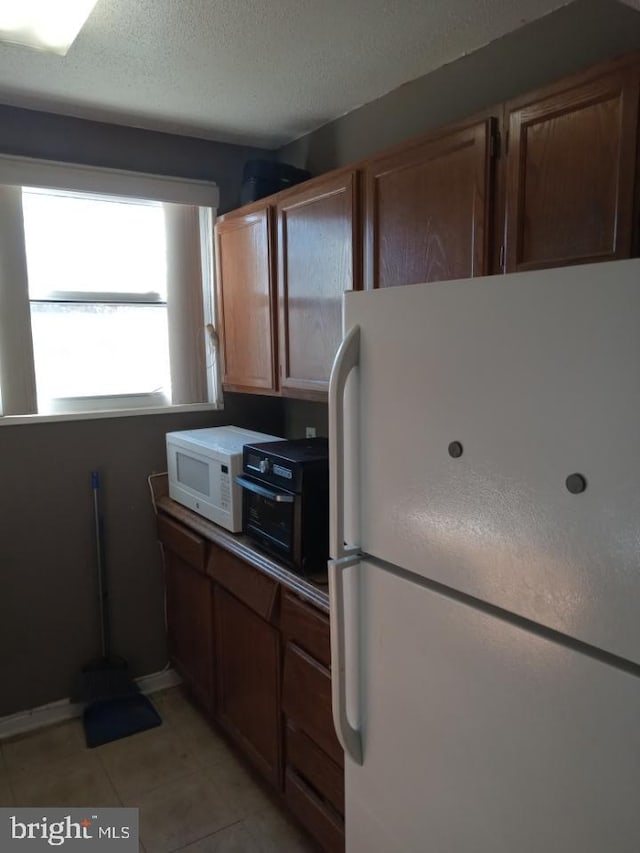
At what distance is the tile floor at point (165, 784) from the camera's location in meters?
2.04

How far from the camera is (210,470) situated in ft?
7.83

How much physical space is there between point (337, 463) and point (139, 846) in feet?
5.22

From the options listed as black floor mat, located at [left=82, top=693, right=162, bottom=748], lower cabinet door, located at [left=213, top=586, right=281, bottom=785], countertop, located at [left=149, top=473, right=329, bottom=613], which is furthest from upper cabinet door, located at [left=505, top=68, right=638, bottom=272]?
black floor mat, located at [left=82, top=693, right=162, bottom=748]

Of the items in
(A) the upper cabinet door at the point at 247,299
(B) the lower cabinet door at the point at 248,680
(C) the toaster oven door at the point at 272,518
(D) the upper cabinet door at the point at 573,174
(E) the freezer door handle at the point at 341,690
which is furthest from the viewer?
(A) the upper cabinet door at the point at 247,299

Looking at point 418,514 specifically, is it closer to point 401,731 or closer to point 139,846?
point 401,731

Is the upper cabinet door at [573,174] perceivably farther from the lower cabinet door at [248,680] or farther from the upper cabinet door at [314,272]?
the lower cabinet door at [248,680]

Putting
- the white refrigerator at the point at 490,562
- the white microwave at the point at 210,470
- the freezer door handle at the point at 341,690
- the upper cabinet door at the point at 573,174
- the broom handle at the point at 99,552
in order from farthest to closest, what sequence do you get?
the broom handle at the point at 99,552 < the white microwave at the point at 210,470 < the freezer door handle at the point at 341,690 < the upper cabinet door at the point at 573,174 < the white refrigerator at the point at 490,562

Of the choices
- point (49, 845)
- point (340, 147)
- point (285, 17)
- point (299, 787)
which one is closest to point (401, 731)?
point (299, 787)

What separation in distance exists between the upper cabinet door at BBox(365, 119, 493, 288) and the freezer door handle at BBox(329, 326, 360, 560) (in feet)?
1.65

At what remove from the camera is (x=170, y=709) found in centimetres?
276

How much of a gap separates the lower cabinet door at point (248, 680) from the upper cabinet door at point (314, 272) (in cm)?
84

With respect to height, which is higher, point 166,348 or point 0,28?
point 0,28

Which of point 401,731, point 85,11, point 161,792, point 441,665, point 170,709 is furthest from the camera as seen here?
point 170,709

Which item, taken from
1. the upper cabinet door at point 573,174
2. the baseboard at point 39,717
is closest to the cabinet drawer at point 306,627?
the upper cabinet door at point 573,174
